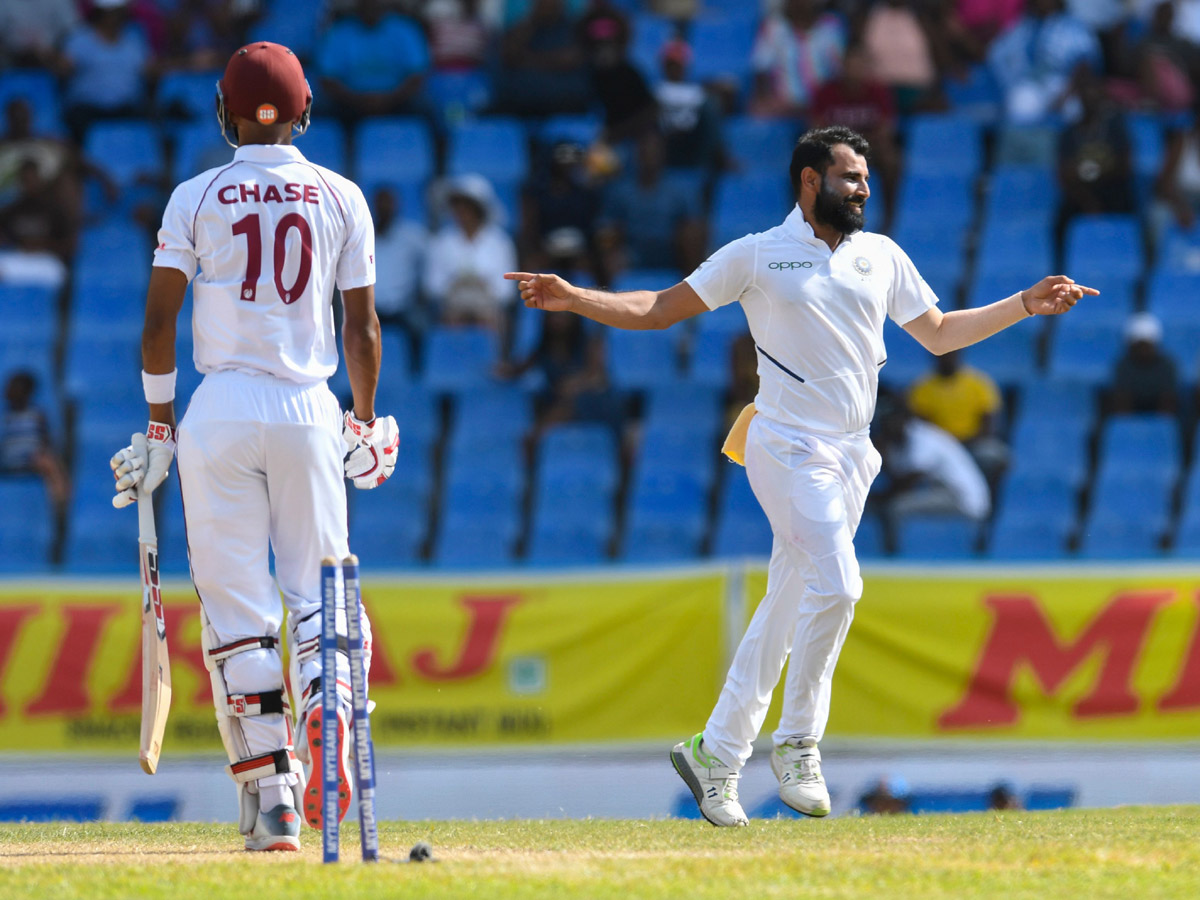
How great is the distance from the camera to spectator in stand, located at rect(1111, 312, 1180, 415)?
43.8ft

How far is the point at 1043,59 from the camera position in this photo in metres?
15.8

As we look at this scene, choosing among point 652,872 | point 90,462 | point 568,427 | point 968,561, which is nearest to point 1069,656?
point 968,561

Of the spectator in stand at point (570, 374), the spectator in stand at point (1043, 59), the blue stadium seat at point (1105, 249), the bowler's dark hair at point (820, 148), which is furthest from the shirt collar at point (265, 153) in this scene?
the spectator in stand at point (1043, 59)

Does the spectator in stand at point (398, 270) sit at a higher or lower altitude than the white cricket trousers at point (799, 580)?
higher

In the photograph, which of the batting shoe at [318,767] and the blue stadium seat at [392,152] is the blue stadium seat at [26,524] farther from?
the batting shoe at [318,767]

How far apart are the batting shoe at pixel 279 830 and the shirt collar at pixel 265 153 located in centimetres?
224

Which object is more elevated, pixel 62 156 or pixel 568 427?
pixel 62 156

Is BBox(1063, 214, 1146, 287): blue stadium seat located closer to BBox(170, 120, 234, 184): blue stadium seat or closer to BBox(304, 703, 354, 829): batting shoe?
BBox(170, 120, 234, 184): blue stadium seat

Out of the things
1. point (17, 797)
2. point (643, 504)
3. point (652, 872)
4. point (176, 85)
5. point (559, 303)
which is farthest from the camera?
point (176, 85)

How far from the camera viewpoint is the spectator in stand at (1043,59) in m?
15.7

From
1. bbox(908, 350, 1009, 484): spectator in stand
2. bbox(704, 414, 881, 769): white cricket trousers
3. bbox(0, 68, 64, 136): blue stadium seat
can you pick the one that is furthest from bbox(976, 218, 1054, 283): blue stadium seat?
bbox(0, 68, 64, 136): blue stadium seat

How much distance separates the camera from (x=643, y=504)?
41.7 ft

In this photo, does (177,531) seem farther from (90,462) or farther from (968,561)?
(968,561)

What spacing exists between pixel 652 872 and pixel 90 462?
29.8 feet
